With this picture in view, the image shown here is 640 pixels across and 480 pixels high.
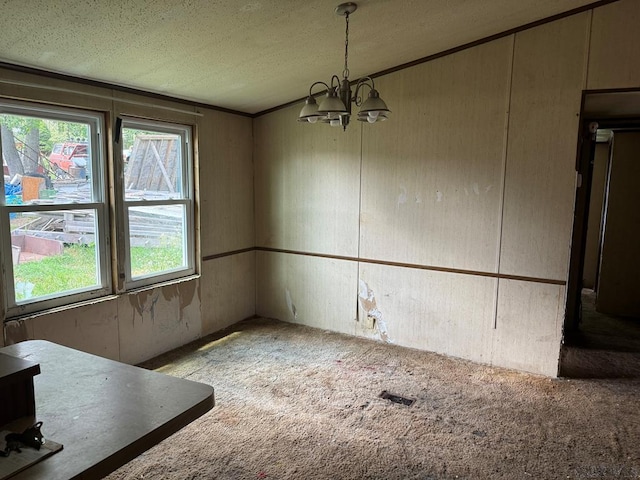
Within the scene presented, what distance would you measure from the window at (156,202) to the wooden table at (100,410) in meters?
1.84

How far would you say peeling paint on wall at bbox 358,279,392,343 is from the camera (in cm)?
416

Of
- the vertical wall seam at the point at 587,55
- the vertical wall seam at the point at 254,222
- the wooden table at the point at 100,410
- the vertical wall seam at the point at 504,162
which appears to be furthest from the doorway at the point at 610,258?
the wooden table at the point at 100,410

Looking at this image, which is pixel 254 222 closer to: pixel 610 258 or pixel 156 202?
pixel 156 202

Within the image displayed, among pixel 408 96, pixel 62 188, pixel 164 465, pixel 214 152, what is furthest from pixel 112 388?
pixel 408 96

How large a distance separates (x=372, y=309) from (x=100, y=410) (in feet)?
10.0

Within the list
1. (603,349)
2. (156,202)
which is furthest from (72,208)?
(603,349)

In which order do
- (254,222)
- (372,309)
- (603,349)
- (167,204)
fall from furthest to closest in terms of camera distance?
(254,222) → (372,309) → (603,349) → (167,204)

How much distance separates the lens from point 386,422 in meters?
2.76

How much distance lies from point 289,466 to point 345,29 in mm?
2696

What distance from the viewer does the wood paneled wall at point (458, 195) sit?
10.7ft

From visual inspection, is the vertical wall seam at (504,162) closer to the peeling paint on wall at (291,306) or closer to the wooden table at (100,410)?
the peeling paint on wall at (291,306)

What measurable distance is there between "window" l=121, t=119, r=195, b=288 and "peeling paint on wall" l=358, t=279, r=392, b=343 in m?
1.69

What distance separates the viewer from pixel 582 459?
7.84ft

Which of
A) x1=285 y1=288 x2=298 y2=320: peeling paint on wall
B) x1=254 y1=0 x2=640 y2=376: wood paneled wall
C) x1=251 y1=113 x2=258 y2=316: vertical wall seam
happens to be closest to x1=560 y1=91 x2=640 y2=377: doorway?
x1=254 y1=0 x2=640 y2=376: wood paneled wall
